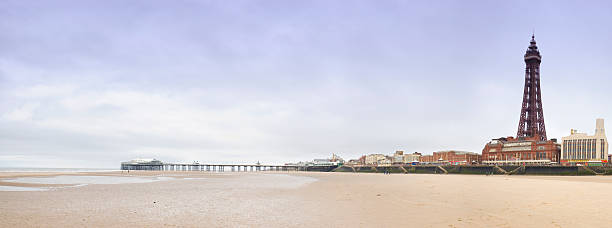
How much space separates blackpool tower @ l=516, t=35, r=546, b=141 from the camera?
405 ft

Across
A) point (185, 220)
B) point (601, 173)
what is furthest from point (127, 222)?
point (601, 173)

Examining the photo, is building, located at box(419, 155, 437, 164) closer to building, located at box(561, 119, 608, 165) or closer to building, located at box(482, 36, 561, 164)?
building, located at box(482, 36, 561, 164)

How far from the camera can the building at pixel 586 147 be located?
91.4 metres

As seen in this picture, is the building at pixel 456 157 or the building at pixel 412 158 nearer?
the building at pixel 456 157

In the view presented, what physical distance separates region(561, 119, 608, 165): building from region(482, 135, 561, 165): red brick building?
3963 millimetres

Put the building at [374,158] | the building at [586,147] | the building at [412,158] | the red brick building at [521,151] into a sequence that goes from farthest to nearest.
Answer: the building at [374,158], the building at [412,158], the red brick building at [521,151], the building at [586,147]

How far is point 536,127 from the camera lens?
402ft

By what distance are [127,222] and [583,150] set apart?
112 m

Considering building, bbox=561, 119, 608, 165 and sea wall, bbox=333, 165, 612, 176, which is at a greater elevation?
building, bbox=561, 119, 608, 165

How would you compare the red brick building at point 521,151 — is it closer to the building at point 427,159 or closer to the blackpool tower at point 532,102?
the blackpool tower at point 532,102

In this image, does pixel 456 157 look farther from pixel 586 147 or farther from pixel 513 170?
pixel 513 170

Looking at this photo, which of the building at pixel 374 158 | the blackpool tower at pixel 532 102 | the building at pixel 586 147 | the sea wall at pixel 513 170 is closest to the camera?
the sea wall at pixel 513 170

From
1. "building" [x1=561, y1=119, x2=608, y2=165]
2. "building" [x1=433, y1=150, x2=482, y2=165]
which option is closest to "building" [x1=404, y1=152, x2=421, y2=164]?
"building" [x1=433, y1=150, x2=482, y2=165]

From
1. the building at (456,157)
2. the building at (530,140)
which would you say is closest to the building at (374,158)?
the building at (456,157)
